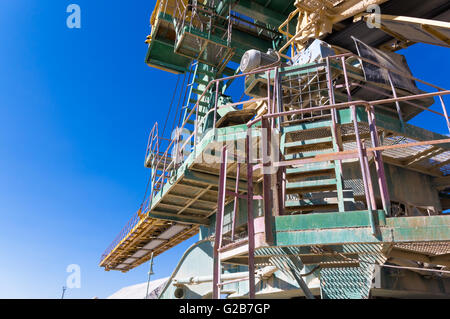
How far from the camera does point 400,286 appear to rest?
299 inches

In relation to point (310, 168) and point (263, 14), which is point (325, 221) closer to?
point (310, 168)

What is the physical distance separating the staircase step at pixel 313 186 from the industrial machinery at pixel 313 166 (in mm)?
25

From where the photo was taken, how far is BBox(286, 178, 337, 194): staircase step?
5656 millimetres

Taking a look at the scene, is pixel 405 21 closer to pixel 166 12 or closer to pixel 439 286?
pixel 439 286

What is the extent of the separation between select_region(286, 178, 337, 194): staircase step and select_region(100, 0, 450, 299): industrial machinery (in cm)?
2

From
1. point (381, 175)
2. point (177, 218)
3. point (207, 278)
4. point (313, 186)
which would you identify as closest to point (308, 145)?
point (313, 186)

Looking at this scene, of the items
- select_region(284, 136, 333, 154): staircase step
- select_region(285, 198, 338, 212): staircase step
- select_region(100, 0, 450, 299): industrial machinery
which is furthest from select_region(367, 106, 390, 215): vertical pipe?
select_region(284, 136, 333, 154): staircase step

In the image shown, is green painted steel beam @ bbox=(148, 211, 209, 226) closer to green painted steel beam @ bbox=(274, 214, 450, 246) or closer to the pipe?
the pipe

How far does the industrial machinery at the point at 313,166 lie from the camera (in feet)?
13.7

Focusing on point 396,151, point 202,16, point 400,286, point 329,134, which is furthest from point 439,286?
point 202,16

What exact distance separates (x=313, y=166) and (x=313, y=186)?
0.48 meters

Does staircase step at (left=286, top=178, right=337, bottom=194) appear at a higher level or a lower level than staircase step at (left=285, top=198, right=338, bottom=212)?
higher

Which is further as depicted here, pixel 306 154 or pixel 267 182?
pixel 306 154

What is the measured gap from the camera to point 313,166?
6062 mm
